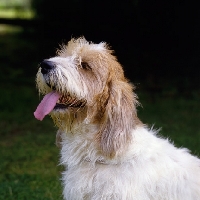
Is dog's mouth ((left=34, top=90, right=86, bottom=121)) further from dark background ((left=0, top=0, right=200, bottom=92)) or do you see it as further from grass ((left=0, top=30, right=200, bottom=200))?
dark background ((left=0, top=0, right=200, bottom=92))

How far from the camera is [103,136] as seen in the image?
477cm

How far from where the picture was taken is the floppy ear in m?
4.71

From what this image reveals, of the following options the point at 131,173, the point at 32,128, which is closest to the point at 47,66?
the point at 131,173

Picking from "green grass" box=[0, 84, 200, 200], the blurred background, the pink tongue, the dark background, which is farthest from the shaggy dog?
the dark background

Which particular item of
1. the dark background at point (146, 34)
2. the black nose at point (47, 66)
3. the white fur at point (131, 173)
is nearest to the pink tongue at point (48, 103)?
the black nose at point (47, 66)

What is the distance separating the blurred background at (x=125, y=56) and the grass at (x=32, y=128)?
2 cm

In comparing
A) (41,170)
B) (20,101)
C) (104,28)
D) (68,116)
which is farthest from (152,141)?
(104,28)

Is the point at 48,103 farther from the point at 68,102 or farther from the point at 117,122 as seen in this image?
the point at 117,122

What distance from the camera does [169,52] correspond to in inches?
575

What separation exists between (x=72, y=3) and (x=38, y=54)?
5.67ft

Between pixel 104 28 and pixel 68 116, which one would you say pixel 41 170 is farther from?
pixel 104 28

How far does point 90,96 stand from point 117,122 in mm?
305

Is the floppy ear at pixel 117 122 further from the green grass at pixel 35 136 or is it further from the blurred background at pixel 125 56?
the blurred background at pixel 125 56

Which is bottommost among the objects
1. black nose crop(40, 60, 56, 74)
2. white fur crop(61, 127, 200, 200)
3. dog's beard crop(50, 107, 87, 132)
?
white fur crop(61, 127, 200, 200)
